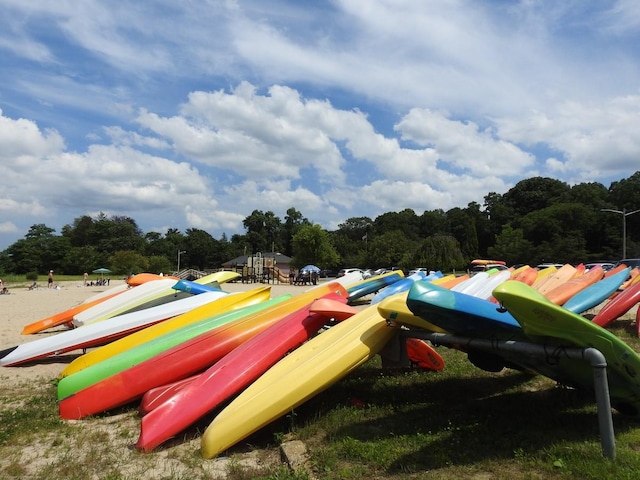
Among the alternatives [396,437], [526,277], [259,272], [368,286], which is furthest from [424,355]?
[259,272]

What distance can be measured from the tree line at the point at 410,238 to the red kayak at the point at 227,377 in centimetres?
3893

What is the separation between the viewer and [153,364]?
5.57 m

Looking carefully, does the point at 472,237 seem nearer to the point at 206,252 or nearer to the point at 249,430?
the point at 206,252

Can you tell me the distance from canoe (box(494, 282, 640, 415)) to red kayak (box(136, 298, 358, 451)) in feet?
8.78

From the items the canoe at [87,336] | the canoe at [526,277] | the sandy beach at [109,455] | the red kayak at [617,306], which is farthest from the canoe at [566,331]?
the canoe at [526,277]

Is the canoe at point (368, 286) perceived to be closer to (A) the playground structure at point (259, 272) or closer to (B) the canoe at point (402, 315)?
(B) the canoe at point (402, 315)

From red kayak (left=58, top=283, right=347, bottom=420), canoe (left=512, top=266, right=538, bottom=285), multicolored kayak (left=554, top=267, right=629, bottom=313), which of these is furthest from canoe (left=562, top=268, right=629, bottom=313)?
red kayak (left=58, top=283, right=347, bottom=420)

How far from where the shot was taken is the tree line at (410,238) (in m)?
52.2

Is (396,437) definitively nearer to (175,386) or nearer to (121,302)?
(175,386)

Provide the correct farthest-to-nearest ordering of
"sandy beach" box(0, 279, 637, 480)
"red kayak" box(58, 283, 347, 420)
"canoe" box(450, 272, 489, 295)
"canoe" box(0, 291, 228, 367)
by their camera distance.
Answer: "canoe" box(450, 272, 489, 295) < "canoe" box(0, 291, 228, 367) < "red kayak" box(58, 283, 347, 420) < "sandy beach" box(0, 279, 637, 480)

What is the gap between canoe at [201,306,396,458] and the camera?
13.3ft

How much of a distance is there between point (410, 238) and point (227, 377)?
83.0m

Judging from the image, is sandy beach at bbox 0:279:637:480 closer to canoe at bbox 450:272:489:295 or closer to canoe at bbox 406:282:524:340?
canoe at bbox 406:282:524:340

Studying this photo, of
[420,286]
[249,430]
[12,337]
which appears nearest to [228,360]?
[249,430]
